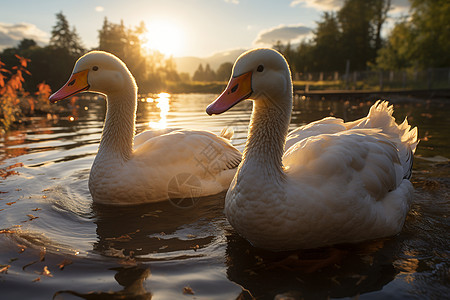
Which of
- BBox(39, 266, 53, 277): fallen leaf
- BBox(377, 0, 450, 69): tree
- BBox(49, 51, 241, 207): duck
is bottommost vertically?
BBox(39, 266, 53, 277): fallen leaf

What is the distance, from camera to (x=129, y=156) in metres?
5.05

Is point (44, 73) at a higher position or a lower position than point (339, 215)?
higher

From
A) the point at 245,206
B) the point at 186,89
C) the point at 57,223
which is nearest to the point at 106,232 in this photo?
the point at 57,223

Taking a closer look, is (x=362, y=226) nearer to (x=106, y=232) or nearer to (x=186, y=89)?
(x=106, y=232)

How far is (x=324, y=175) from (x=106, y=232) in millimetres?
2524

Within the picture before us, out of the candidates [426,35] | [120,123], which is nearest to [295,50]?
[426,35]

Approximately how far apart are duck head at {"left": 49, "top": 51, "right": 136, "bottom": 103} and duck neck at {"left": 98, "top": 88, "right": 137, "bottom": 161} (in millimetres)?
187

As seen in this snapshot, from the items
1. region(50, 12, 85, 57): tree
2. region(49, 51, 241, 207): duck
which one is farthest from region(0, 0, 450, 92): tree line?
region(49, 51, 241, 207): duck

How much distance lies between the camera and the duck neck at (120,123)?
5012 millimetres

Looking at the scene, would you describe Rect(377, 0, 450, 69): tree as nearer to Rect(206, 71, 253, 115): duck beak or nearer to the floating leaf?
Rect(206, 71, 253, 115): duck beak

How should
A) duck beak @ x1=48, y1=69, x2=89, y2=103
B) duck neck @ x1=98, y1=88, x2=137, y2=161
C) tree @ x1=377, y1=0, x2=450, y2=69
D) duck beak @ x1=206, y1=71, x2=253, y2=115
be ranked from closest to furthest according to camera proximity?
duck beak @ x1=206, y1=71, x2=253, y2=115 < duck beak @ x1=48, y1=69, x2=89, y2=103 < duck neck @ x1=98, y1=88, x2=137, y2=161 < tree @ x1=377, y1=0, x2=450, y2=69

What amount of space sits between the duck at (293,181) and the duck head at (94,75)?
2.26 meters

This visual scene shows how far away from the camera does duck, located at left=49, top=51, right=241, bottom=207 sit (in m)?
4.78

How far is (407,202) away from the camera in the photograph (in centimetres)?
410
